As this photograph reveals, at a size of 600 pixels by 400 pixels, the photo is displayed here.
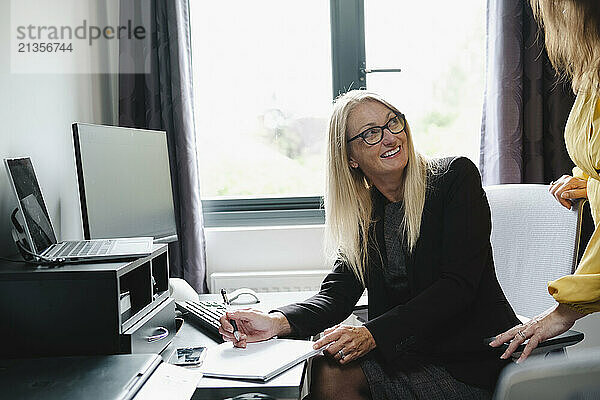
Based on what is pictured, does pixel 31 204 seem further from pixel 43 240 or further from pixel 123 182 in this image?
pixel 123 182

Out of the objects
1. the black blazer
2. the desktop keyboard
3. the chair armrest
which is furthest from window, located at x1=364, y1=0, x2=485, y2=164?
the chair armrest

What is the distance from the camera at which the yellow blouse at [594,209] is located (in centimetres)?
137

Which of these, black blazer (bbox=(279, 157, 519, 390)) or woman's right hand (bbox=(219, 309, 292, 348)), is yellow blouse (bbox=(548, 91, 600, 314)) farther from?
woman's right hand (bbox=(219, 309, 292, 348))

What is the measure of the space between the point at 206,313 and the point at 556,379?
4.30ft

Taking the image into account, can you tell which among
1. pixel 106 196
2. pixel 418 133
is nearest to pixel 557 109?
pixel 418 133

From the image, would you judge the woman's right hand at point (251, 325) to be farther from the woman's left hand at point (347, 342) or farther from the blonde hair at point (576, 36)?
the blonde hair at point (576, 36)

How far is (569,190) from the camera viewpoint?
5.93 ft

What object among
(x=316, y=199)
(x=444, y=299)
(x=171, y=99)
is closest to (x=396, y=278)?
(x=444, y=299)

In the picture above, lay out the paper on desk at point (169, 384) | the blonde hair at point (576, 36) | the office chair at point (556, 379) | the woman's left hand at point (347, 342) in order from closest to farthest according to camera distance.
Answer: the office chair at point (556, 379), the paper on desk at point (169, 384), the blonde hair at point (576, 36), the woman's left hand at point (347, 342)

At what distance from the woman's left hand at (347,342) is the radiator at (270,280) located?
1121 mm

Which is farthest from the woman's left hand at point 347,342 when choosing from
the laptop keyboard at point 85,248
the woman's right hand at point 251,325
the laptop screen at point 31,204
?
the laptop screen at point 31,204

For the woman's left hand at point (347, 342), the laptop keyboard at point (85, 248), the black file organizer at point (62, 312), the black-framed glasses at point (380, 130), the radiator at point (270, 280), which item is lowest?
the radiator at point (270, 280)

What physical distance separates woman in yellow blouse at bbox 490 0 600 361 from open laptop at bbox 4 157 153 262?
0.84 metres

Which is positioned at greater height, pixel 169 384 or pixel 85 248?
pixel 85 248
